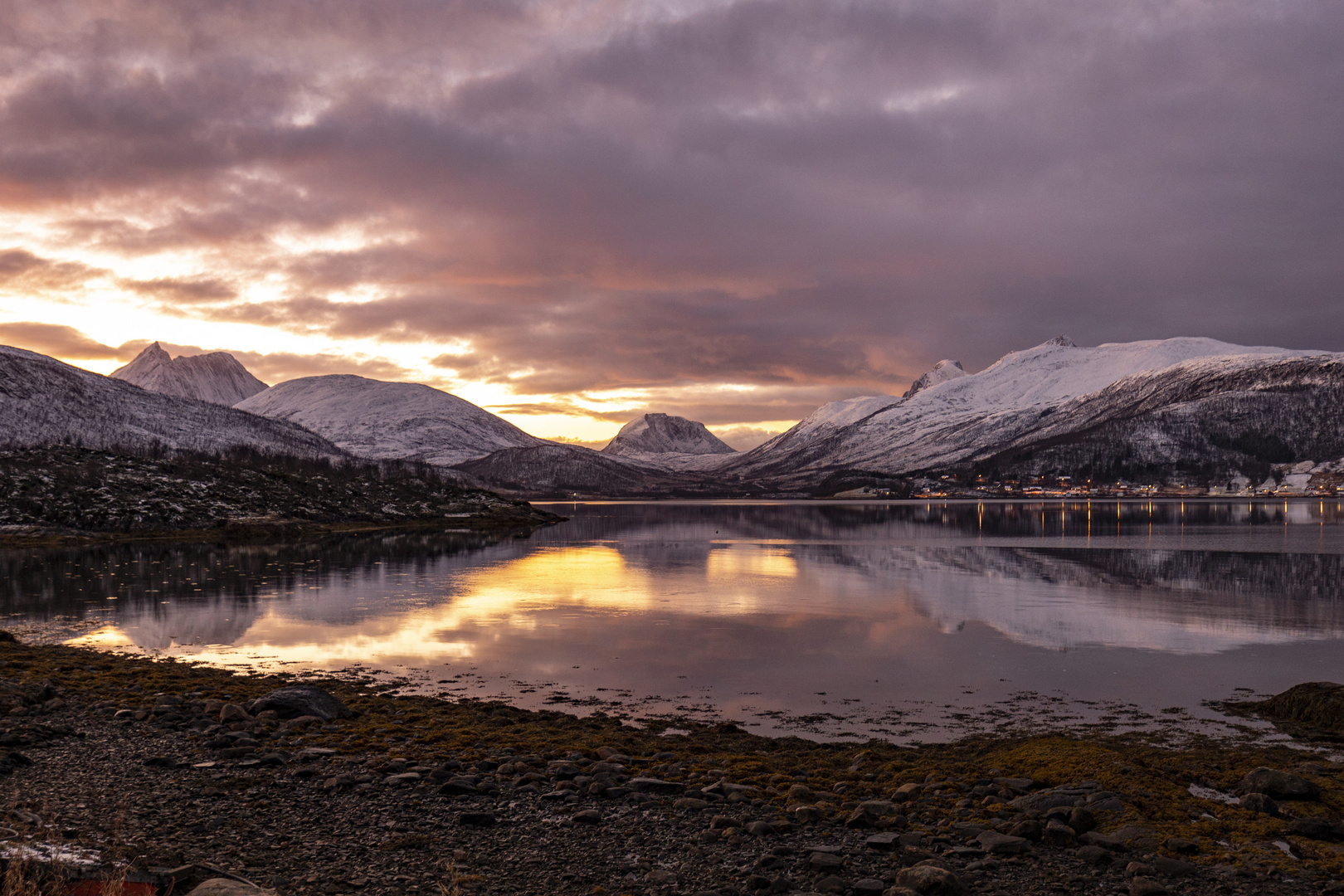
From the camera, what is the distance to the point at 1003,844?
12.9 meters

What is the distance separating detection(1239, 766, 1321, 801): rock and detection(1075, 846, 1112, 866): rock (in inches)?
193

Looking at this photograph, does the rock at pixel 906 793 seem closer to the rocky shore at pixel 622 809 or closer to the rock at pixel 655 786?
the rocky shore at pixel 622 809

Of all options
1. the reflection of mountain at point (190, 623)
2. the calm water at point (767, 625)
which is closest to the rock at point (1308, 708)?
the calm water at point (767, 625)

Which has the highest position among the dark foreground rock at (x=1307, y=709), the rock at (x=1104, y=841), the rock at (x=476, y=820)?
the rock at (x=476, y=820)

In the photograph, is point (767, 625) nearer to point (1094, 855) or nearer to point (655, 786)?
point (655, 786)

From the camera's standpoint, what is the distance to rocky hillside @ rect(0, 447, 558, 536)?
99.0 metres

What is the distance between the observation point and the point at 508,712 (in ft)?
75.4

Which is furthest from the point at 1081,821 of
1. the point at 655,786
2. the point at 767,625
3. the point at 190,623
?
the point at 190,623

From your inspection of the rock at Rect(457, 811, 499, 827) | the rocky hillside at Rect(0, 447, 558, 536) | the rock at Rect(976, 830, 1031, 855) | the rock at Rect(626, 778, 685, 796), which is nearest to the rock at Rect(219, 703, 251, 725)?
the rock at Rect(457, 811, 499, 827)

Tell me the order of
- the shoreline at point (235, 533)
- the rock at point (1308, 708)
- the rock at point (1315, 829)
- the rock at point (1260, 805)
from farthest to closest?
the shoreline at point (235, 533) → the rock at point (1308, 708) → the rock at point (1260, 805) → the rock at point (1315, 829)

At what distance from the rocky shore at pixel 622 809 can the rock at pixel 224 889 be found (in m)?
0.75

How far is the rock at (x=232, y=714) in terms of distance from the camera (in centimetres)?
2003

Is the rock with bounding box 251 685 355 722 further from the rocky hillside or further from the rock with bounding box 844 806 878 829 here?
the rocky hillside

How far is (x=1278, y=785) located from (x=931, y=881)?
8.45m
